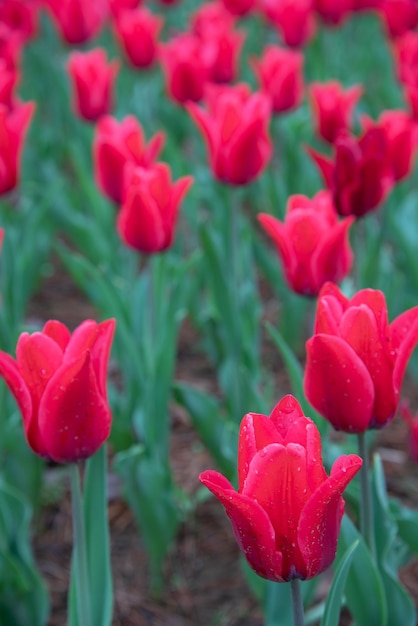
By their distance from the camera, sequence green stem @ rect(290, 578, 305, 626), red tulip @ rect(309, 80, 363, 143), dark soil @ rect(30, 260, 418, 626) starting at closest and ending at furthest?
green stem @ rect(290, 578, 305, 626), dark soil @ rect(30, 260, 418, 626), red tulip @ rect(309, 80, 363, 143)

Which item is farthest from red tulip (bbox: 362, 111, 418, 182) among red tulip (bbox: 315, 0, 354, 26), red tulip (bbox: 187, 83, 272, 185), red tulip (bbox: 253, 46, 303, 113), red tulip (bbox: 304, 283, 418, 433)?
red tulip (bbox: 315, 0, 354, 26)

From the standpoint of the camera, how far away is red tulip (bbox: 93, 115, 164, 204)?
1.88 metres

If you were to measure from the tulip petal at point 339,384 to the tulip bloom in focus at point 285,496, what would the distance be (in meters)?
0.14

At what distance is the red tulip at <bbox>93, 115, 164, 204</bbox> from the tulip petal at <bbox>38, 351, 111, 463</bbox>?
94 cm

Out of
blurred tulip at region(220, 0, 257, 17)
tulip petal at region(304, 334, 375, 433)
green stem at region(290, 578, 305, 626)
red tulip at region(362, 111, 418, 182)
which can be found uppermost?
tulip petal at region(304, 334, 375, 433)

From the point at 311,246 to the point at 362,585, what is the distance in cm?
56

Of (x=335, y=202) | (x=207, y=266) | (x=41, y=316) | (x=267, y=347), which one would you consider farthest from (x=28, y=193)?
(x=335, y=202)

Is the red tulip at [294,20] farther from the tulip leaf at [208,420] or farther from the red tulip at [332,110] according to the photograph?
the tulip leaf at [208,420]

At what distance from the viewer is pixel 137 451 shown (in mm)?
1551

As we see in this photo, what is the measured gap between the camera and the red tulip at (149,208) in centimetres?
168

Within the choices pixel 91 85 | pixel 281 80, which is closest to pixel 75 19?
pixel 91 85

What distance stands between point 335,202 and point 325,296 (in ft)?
2.09

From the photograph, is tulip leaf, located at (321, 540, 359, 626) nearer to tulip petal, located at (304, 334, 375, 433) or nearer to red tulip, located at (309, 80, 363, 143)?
tulip petal, located at (304, 334, 375, 433)

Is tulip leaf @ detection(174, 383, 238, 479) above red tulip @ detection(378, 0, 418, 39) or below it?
below
